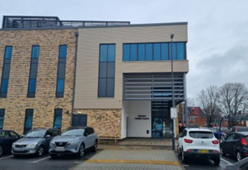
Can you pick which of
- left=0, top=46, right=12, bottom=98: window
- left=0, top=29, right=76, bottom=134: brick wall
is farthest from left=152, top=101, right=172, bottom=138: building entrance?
left=0, top=46, right=12, bottom=98: window

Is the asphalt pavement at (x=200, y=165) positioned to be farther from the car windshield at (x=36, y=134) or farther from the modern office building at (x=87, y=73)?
the modern office building at (x=87, y=73)

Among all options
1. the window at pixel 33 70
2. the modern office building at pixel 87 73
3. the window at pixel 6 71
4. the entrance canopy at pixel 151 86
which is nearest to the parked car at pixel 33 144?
the modern office building at pixel 87 73

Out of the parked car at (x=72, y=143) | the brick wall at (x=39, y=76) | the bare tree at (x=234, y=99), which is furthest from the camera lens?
the bare tree at (x=234, y=99)

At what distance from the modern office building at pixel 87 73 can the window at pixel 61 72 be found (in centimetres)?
10

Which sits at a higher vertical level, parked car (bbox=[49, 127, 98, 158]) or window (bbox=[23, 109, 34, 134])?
window (bbox=[23, 109, 34, 134])

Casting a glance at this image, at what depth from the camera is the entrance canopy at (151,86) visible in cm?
2012

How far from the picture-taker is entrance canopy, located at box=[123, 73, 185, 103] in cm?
2012

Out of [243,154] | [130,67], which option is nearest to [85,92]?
[130,67]

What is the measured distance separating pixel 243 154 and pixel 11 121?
19509 millimetres

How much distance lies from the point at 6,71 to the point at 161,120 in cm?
1703

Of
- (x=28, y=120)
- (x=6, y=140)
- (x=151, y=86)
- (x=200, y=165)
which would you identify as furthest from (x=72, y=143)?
(x=28, y=120)

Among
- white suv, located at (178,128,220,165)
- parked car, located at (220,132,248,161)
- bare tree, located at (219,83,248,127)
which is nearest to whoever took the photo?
white suv, located at (178,128,220,165)

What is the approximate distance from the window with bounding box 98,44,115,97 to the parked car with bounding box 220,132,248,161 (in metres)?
11.0

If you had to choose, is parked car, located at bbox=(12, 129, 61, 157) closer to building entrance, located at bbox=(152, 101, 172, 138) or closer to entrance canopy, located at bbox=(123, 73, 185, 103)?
entrance canopy, located at bbox=(123, 73, 185, 103)
